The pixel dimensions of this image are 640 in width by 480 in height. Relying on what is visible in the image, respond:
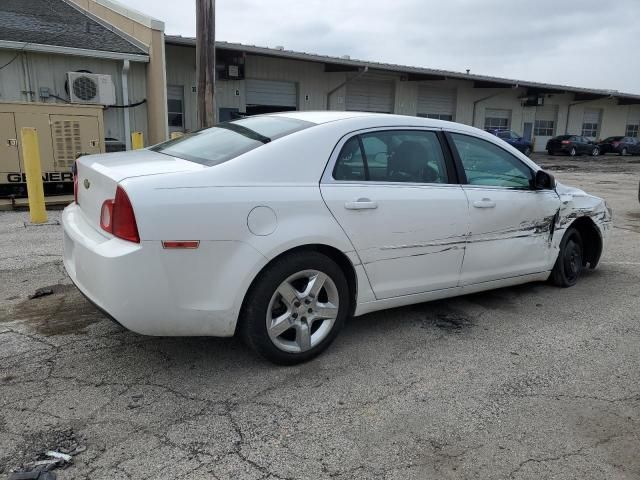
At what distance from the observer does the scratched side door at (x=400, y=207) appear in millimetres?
3395

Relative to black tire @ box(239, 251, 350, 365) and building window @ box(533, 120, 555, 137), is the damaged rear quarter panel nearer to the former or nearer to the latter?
black tire @ box(239, 251, 350, 365)

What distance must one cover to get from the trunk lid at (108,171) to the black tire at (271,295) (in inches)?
29.3

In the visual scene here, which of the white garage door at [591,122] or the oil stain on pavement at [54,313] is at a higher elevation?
the white garage door at [591,122]

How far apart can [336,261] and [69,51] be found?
1202cm

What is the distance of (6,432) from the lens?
2.54 metres

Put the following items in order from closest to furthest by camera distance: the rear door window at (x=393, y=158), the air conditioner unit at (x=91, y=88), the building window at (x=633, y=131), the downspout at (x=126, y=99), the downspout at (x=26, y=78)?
1. the rear door window at (x=393, y=158)
2. the downspout at (x=26, y=78)
3. the air conditioner unit at (x=91, y=88)
4. the downspout at (x=126, y=99)
5. the building window at (x=633, y=131)

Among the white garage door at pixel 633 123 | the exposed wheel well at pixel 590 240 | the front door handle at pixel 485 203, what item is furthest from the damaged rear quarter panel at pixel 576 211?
the white garage door at pixel 633 123

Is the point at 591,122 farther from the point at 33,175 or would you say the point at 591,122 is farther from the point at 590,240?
the point at 33,175

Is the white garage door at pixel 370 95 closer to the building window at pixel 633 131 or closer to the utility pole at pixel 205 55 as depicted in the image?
the utility pole at pixel 205 55

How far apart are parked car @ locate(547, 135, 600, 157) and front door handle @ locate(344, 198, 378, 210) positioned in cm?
3298

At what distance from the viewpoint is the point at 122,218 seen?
2797 millimetres

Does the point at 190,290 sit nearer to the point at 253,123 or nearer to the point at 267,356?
the point at 267,356

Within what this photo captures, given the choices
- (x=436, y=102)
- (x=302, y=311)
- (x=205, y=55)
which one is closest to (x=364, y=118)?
(x=302, y=311)

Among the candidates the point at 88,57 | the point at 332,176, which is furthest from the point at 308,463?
the point at 88,57
